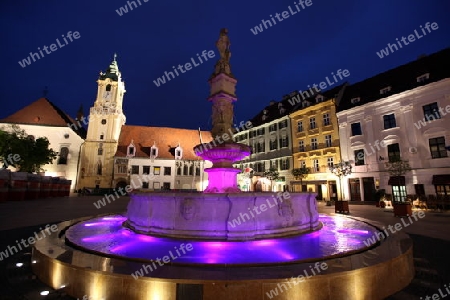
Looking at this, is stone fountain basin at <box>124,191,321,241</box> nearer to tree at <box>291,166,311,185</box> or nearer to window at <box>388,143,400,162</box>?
window at <box>388,143,400,162</box>

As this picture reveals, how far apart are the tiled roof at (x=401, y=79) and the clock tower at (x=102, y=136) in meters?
39.1

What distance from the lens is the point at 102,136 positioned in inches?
1736

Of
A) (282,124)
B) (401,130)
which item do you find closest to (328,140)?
(401,130)

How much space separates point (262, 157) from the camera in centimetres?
3862

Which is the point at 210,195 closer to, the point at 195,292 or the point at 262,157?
the point at 195,292

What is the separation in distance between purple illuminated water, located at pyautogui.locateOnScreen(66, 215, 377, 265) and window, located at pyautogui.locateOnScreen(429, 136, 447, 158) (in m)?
19.4

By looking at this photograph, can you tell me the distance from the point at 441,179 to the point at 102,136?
159ft

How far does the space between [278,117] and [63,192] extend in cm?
3368

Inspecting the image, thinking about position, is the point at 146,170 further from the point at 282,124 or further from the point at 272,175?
the point at 282,124

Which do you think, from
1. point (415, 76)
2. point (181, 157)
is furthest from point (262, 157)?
point (415, 76)

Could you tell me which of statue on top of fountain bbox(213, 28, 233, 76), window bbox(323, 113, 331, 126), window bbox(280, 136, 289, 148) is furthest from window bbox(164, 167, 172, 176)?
statue on top of fountain bbox(213, 28, 233, 76)

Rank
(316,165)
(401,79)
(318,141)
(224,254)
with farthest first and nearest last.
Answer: (318,141)
(316,165)
(401,79)
(224,254)

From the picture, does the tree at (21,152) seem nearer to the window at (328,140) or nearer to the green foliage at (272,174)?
the green foliage at (272,174)

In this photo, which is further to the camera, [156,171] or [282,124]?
[156,171]
